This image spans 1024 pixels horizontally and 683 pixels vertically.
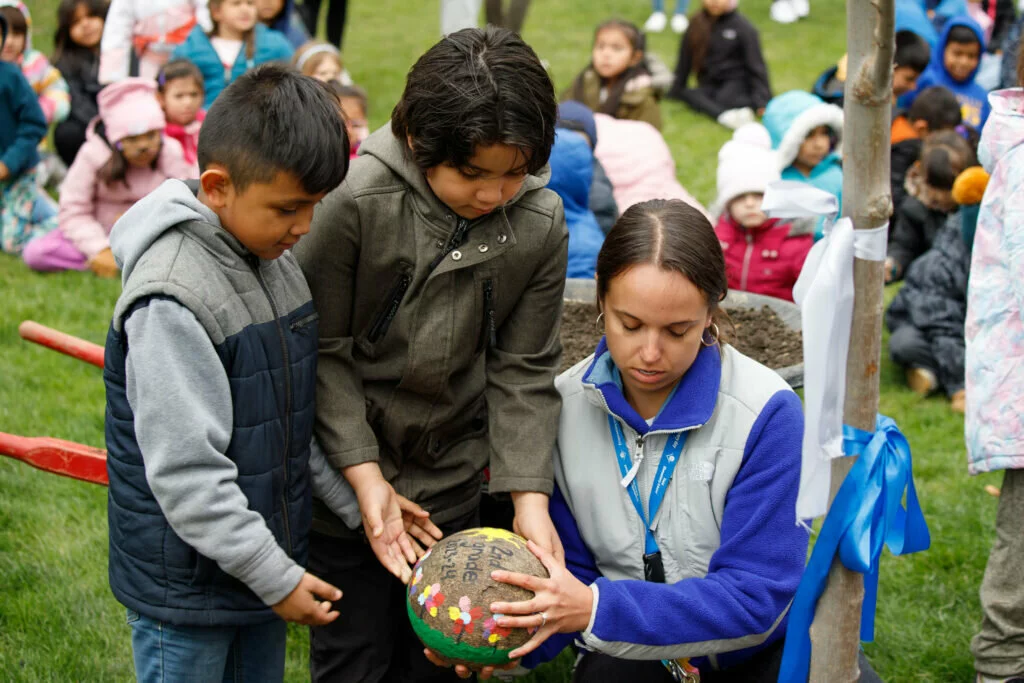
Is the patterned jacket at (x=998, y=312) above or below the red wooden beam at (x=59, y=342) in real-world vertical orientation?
above

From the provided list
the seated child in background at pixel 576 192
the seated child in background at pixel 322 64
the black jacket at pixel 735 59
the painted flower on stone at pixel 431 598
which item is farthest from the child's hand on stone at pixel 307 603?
the black jacket at pixel 735 59

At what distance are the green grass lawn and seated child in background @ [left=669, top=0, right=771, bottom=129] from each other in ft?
10.2

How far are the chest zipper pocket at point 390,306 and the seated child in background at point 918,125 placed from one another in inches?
257

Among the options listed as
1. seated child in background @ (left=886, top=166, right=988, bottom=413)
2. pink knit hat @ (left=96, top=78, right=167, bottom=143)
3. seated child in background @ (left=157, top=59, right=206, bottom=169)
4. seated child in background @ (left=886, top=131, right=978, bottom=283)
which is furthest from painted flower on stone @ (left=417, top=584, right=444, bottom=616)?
seated child in background @ (left=157, top=59, right=206, bottom=169)

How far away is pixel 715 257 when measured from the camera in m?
2.81

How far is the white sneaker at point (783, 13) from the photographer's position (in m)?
16.3

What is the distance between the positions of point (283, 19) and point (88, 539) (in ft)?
25.3

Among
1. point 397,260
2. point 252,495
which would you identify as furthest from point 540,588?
point 397,260

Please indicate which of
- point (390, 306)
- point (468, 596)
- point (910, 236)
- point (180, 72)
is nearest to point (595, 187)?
point (910, 236)

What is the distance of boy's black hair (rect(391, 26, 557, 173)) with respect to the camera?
97.6 inches

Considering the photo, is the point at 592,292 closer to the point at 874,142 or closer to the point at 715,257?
the point at 715,257

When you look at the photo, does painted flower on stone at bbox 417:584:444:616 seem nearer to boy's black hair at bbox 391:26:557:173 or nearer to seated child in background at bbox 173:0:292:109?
boy's black hair at bbox 391:26:557:173

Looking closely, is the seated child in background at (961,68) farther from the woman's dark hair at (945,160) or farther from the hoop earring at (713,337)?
the hoop earring at (713,337)

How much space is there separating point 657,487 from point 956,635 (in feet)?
5.93
